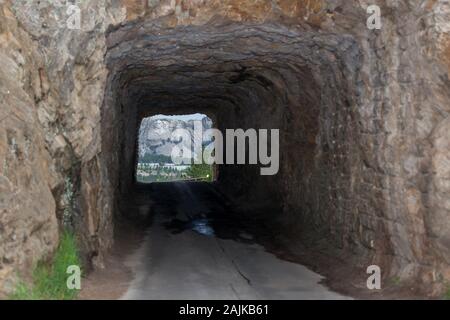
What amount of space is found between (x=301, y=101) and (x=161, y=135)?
108 meters

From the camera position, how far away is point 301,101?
1838cm

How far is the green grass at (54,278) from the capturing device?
884 centimetres

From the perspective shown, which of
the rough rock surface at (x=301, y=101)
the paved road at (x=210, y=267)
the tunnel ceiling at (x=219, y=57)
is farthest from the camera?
the tunnel ceiling at (x=219, y=57)

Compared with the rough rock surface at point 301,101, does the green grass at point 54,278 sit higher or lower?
lower

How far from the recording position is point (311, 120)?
698 inches

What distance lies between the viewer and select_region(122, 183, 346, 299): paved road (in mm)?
11047

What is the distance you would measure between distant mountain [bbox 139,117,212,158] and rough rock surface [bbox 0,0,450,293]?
96427 mm

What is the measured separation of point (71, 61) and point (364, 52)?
6893mm

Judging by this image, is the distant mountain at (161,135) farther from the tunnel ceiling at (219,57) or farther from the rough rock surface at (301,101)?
the rough rock surface at (301,101)

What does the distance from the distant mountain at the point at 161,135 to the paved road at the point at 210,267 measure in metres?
93.5

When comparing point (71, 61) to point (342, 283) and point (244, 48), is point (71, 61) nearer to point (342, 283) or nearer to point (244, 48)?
point (244, 48)

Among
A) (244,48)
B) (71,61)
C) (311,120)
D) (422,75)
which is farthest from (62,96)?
(311,120)

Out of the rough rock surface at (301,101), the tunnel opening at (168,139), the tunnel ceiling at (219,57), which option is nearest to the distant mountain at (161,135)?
the tunnel opening at (168,139)

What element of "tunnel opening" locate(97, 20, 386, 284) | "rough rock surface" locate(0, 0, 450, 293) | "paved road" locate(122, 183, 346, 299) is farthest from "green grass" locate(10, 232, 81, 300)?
"tunnel opening" locate(97, 20, 386, 284)
